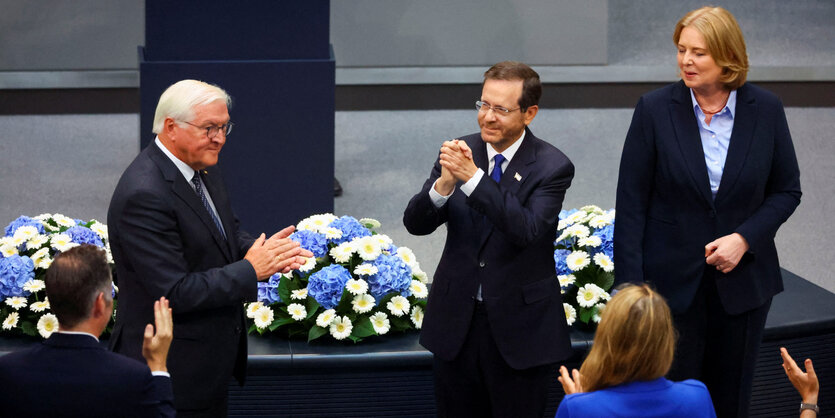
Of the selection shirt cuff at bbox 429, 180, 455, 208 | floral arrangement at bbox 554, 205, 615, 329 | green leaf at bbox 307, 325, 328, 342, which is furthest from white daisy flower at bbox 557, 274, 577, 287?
shirt cuff at bbox 429, 180, 455, 208

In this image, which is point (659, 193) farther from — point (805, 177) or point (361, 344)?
point (805, 177)

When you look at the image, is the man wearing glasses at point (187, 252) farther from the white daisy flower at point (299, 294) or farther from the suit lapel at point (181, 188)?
the white daisy flower at point (299, 294)

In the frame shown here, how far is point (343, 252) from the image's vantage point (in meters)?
3.80

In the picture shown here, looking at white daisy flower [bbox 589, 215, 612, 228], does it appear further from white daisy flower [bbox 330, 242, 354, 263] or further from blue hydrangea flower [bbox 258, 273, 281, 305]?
blue hydrangea flower [bbox 258, 273, 281, 305]

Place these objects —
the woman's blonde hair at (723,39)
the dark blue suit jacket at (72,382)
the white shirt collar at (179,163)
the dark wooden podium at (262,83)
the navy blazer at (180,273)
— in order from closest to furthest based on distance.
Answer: the dark blue suit jacket at (72,382) → the navy blazer at (180,273) → the white shirt collar at (179,163) → the woman's blonde hair at (723,39) → the dark wooden podium at (262,83)

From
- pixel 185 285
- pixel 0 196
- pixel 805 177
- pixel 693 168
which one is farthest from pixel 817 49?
pixel 185 285

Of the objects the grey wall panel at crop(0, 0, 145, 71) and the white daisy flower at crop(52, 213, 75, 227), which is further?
the grey wall panel at crop(0, 0, 145, 71)

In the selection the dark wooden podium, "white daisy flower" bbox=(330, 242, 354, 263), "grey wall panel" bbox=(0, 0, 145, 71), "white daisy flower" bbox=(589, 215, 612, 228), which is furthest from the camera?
"grey wall panel" bbox=(0, 0, 145, 71)

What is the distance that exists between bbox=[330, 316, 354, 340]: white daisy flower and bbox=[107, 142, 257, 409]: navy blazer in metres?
0.73

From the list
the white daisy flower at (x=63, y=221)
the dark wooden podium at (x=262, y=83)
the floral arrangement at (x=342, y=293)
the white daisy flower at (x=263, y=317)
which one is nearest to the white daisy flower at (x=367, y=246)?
the floral arrangement at (x=342, y=293)

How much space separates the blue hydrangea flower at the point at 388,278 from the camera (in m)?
3.76

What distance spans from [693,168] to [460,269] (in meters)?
0.69

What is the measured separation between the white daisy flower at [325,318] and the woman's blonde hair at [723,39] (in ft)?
4.83

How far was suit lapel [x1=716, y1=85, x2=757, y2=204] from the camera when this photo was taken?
303 cm
